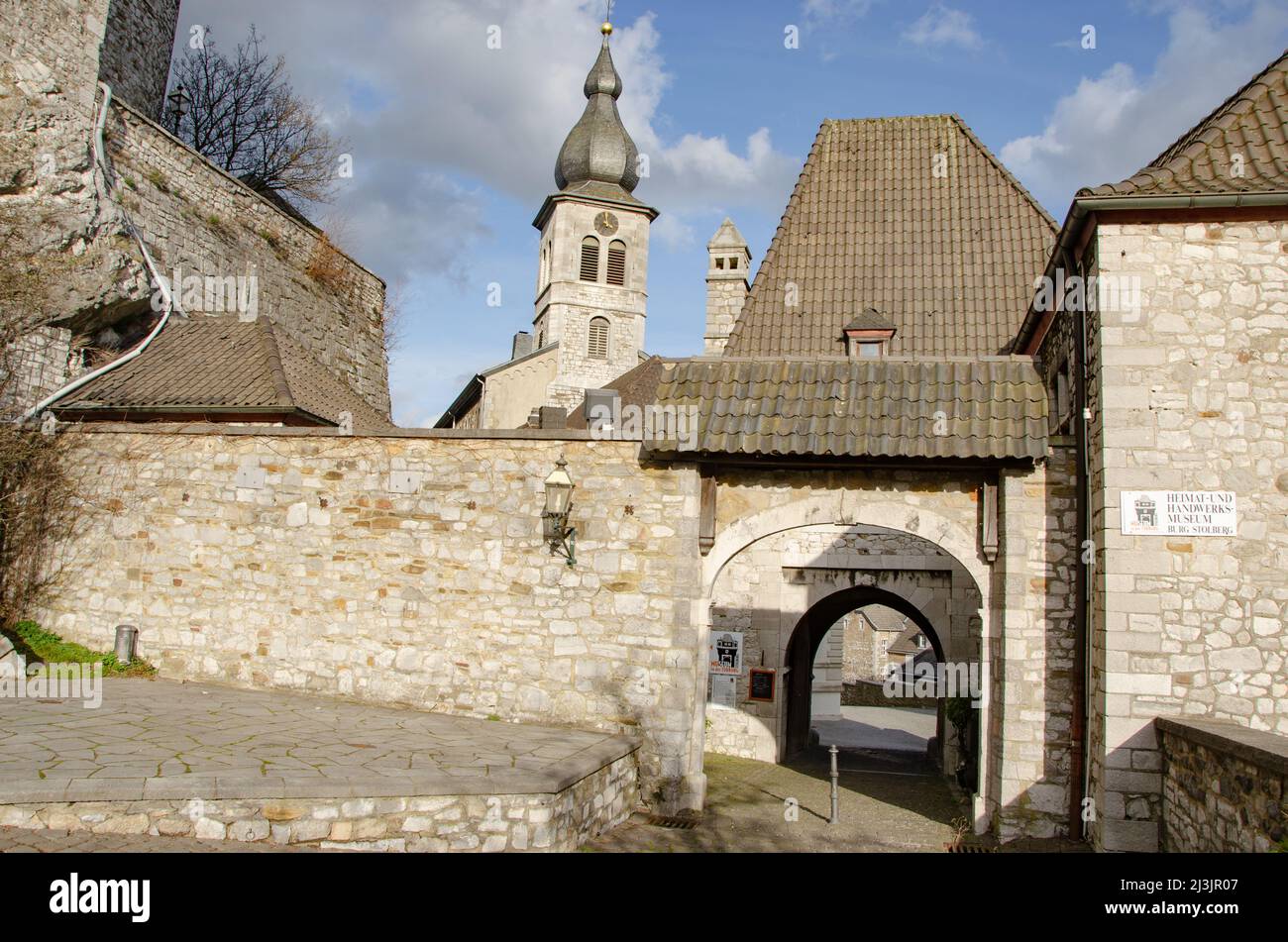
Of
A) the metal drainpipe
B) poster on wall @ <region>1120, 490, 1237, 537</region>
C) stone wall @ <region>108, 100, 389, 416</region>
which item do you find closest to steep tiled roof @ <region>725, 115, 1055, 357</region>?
the metal drainpipe

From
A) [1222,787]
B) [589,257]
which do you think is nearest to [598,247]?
[589,257]

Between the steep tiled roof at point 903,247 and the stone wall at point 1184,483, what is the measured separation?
19.6 feet

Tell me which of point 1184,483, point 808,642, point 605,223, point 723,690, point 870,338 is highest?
point 605,223

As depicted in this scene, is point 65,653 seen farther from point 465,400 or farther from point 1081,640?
point 465,400

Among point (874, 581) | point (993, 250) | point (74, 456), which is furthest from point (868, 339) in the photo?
point (74, 456)

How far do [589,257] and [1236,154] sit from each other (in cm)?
3889

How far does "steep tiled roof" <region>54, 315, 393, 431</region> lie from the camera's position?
45.6 ft

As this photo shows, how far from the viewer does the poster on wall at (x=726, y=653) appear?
16703 mm

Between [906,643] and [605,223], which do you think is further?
[605,223]

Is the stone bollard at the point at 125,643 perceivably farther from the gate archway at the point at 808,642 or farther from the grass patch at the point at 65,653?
the gate archway at the point at 808,642

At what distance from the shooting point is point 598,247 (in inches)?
Result: 1807

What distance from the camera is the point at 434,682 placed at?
9914 millimetres

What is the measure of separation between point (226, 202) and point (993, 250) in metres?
14.6
